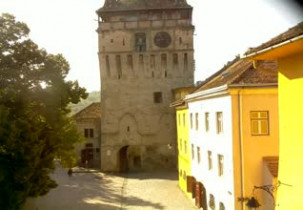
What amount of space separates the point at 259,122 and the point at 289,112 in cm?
1079

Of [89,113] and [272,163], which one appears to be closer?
[272,163]

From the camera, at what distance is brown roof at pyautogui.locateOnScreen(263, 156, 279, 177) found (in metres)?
16.2

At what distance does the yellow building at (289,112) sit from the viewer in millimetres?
6305

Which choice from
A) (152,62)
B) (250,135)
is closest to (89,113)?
(152,62)

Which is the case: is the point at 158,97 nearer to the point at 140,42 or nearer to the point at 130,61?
the point at 130,61

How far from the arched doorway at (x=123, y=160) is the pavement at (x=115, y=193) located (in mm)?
2648

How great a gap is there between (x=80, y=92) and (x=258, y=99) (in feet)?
30.5

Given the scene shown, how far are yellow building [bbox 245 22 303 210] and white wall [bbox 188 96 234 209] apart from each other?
10288mm

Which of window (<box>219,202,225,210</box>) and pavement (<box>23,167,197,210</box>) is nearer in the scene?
window (<box>219,202,225,210</box>)

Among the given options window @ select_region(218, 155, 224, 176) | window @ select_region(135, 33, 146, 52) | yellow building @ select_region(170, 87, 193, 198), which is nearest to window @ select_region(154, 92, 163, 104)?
window @ select_region(135, 33, 146, 52)

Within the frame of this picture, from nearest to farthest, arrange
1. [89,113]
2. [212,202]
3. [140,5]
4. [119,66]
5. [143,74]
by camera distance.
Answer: [212,202] → [143,74] → [119,66] → [140,5] → [89,113]

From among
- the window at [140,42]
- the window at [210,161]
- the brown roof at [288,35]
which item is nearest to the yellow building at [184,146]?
the window at [210,161]

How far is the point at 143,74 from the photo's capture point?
43406mm

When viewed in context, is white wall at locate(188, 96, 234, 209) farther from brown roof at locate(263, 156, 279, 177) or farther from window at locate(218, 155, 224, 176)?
brown roof at locate(263, 156, 279, 177)
